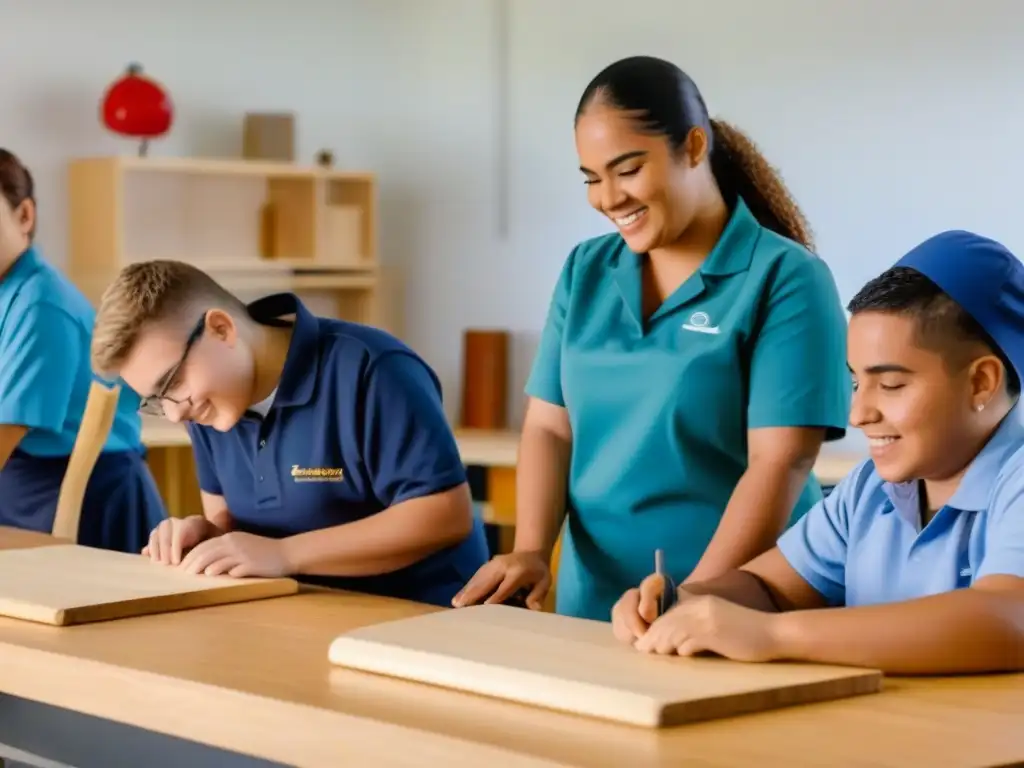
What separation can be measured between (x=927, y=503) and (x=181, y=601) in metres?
0.86

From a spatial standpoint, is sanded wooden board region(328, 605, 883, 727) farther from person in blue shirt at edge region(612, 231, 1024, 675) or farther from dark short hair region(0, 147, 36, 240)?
dark short hair region(0, 147, 36, 240)

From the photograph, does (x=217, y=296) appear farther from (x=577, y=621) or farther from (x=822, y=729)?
(x=822, y=729)

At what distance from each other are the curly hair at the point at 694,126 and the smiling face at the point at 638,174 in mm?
16

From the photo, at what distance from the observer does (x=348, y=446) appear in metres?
2.16

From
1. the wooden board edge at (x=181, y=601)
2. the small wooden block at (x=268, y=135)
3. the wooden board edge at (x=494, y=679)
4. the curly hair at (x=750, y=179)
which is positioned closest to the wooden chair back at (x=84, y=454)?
the wooden board edge at (x=181, y=601)

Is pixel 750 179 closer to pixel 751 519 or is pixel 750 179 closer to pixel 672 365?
pixel 672 365

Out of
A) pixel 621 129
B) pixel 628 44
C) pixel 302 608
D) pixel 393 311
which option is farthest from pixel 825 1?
pixel 302 608

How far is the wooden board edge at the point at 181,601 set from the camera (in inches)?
72.9

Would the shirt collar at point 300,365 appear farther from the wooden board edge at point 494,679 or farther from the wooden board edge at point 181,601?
the wooden board edge at point 494,679

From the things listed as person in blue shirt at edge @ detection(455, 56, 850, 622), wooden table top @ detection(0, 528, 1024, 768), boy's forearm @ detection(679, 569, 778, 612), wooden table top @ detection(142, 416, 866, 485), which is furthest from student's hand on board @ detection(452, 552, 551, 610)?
wooden table top @ detection(142, 416, 866, 485)

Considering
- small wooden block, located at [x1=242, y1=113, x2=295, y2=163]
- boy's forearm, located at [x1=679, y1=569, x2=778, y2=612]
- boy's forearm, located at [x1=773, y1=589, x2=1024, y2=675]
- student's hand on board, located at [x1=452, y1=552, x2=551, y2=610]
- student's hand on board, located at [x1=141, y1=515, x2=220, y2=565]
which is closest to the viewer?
boy's forearm, located at [x1=773, y1=589, x2=1024, y2=675]

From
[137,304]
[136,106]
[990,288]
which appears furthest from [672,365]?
[136,106]

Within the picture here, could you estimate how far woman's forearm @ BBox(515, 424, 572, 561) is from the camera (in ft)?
6.94

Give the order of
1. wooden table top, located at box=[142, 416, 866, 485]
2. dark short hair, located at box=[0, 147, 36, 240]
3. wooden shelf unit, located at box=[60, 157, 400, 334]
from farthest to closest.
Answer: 1. wooden shelf unit, located at box=[60, 157, 400, 334]
2. wooden table top, located at box=[142, 416, 866, 485]
3. dark short hair, located at box=[0, 147, 36, 240]
